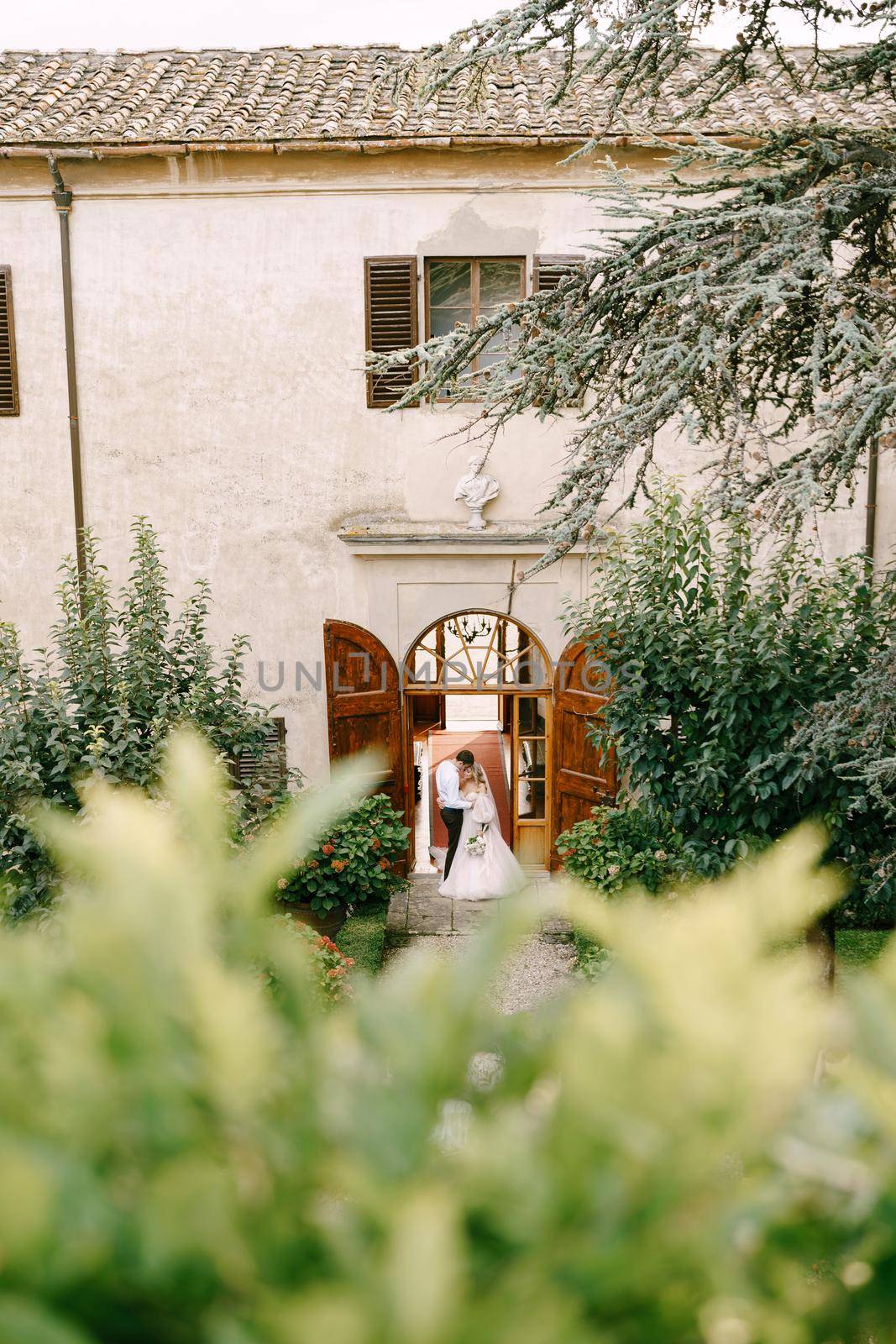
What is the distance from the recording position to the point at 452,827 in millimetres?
11047

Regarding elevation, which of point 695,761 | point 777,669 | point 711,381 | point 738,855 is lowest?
point 738,855

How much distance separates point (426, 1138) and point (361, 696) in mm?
9988

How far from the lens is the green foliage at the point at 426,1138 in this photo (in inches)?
21.1

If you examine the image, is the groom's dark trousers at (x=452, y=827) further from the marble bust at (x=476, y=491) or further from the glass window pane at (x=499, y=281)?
the glass window pane at (x=499, y=281)

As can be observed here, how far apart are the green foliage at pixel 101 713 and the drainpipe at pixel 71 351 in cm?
350

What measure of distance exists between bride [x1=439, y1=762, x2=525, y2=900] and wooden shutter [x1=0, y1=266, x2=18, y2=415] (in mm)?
5902

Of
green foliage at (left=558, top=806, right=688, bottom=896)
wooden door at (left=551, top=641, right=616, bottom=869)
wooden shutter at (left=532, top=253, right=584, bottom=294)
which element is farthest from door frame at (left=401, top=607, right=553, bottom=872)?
wooden shutter at (left=532, top=253, right=584, bottom=294)

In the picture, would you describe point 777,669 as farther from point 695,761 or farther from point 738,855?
point 738,855

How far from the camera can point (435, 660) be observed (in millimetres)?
11203

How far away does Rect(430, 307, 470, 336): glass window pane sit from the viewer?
10586 mm

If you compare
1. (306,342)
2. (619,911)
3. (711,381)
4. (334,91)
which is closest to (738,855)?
(711,381)

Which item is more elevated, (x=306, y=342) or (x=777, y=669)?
(x=306, y=342)

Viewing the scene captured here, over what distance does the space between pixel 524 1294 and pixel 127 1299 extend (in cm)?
21

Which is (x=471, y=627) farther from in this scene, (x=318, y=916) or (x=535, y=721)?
(x=318, y=916)
